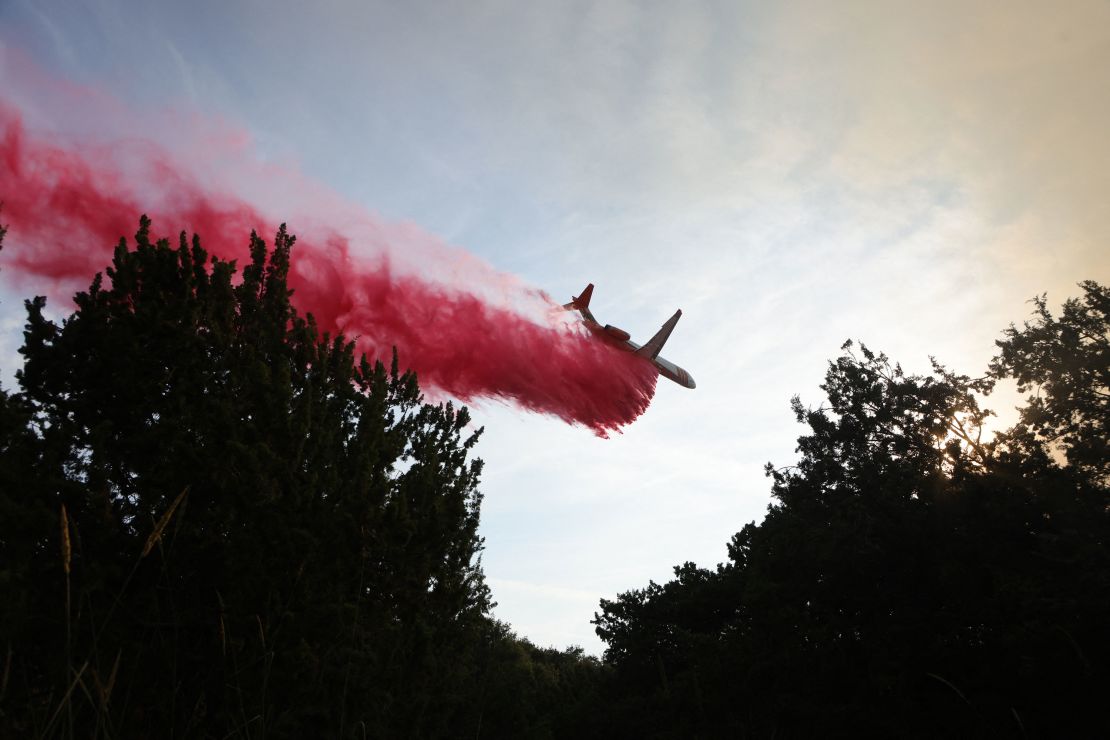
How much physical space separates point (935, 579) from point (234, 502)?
85.4ft

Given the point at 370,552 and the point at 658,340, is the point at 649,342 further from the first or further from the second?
the point at 370,552

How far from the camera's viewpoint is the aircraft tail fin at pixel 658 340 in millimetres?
31656

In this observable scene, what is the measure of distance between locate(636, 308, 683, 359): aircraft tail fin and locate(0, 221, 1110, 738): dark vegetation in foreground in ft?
35.1

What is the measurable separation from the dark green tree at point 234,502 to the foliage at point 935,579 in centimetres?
1213

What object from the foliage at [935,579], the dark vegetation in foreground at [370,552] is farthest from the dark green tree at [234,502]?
the foliage at [935,579]

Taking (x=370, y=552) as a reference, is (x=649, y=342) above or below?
above

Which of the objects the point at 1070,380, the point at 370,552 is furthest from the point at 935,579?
the point at 370,552

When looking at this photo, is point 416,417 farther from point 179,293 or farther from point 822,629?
point 822,629

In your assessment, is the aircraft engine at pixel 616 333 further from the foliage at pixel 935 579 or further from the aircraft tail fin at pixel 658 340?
the foliage at pixel 935 579

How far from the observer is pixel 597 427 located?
24953 mm

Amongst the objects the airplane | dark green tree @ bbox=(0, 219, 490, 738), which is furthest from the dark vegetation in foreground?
the airplane

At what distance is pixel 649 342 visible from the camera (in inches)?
Answer: 1272

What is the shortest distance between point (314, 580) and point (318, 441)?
8.73 feet

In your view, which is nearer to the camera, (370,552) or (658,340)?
(370,552)
